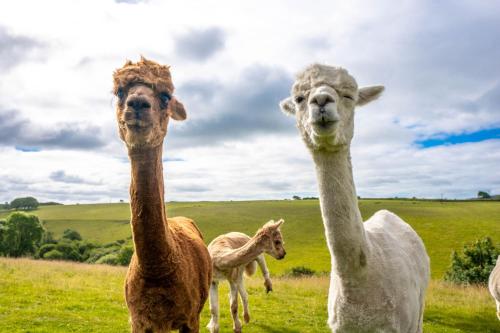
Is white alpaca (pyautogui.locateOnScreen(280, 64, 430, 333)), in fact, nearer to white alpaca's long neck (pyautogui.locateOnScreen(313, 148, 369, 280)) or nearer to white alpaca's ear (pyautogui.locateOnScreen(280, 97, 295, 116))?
white alpaca's long neck (pyautogui.locateOnScreen(313, 148, 369, 280))

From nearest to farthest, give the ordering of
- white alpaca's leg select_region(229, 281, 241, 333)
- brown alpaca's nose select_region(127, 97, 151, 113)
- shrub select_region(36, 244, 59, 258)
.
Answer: brown alpaca's nose select_region(127, 97, 151, 113), white alpaca's leg select_region(229, 281, 241, 333), shrub select_region(36, 244, 59, 258)

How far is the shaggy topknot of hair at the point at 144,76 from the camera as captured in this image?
4.23 meters

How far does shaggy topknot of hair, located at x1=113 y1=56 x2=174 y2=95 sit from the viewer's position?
4.23 metres

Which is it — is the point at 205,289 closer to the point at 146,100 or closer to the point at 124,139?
the point at 124,139

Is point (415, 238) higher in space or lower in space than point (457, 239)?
higher

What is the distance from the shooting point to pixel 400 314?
140 inches

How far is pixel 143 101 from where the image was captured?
3820 mm

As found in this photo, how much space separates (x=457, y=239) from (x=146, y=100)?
175 feet

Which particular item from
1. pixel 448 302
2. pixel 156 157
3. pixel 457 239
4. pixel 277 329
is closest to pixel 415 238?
pixel 156 157

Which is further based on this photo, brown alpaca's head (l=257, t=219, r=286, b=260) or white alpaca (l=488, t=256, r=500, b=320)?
white alpaca (l=488, t=256, r=500, b=320)

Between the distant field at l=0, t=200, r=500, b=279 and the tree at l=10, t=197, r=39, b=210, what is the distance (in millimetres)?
20578

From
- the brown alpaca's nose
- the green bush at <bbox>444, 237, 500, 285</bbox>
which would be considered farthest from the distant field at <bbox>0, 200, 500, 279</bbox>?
the brown alpaca's nose

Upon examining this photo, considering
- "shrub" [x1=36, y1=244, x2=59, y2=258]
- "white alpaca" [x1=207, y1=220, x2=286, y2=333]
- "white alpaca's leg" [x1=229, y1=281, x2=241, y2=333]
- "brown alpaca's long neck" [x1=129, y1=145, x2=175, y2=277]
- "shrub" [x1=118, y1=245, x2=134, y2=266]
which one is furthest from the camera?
"shrub" [x1=36, y1=244, x2=59, y2=258]

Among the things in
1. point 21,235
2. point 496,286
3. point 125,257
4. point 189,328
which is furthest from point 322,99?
point 21,235
